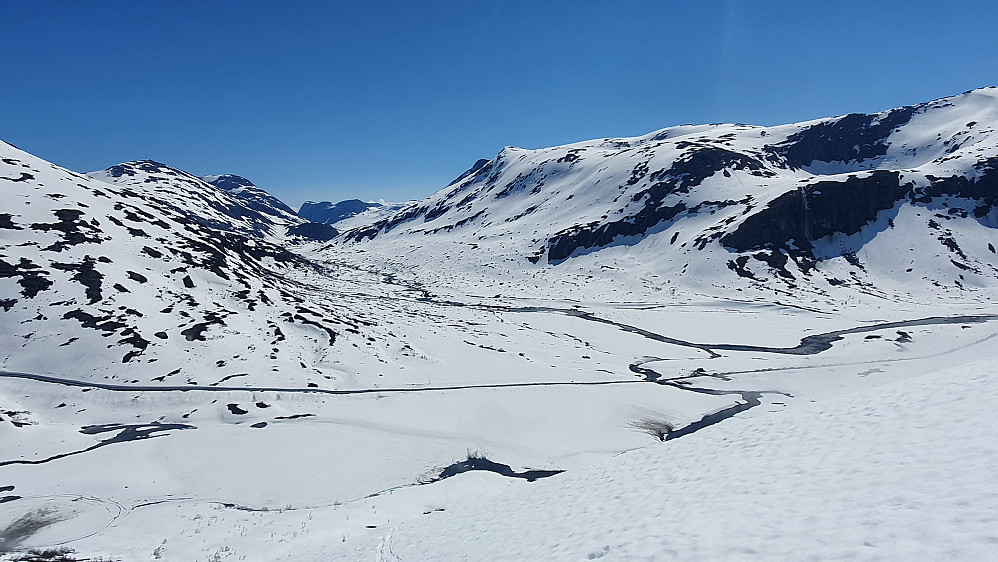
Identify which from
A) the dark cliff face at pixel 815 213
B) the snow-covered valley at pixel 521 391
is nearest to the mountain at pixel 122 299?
the snow-covered valley at pixel 521 391

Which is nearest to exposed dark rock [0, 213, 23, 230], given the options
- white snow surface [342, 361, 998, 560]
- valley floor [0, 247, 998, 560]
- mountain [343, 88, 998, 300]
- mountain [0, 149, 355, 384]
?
mountain [0, 149, 355, 384]

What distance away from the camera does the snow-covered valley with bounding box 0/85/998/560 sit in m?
11.1

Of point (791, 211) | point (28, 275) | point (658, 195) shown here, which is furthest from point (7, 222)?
point (791, 211)

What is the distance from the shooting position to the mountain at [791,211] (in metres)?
93.1

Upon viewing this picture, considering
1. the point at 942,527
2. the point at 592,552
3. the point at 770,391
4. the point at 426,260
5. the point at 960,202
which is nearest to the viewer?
the point at 942,527

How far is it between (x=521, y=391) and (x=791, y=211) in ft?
318

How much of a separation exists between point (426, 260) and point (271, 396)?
105172mm

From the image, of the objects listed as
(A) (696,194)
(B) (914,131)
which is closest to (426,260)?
(A) (696,194)

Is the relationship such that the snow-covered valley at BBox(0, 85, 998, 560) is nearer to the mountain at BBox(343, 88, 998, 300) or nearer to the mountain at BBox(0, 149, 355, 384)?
the mountain at BBox(0, 149, 355, 384)

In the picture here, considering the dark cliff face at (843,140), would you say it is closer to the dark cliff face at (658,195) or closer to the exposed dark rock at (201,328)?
the dark cliff face at (658,195)

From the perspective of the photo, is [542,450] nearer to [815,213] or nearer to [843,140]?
[815,213]

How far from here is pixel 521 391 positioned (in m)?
40.7

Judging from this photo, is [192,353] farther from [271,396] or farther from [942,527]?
[942,527]

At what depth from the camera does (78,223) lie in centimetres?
5484
